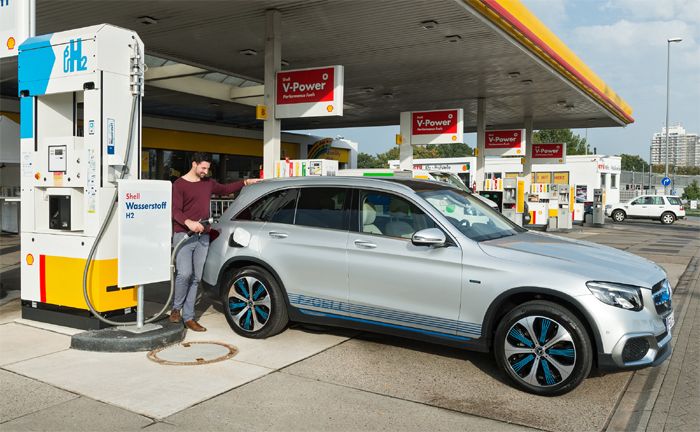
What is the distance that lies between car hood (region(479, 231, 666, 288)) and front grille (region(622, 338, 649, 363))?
43 centimetres

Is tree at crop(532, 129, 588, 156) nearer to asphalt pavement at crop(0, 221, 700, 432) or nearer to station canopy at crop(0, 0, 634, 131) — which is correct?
station canopy at crop(0, 0, 634, 131)

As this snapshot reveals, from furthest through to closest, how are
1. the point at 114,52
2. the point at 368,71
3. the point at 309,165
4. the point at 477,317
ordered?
the point at 368,71
the point at 309,165
the point at 114,52
the point at 477,317

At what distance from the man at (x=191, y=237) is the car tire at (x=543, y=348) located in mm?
3228

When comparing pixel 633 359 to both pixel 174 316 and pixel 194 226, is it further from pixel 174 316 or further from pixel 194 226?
pixel 174 316

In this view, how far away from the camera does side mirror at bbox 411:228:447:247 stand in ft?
16.3

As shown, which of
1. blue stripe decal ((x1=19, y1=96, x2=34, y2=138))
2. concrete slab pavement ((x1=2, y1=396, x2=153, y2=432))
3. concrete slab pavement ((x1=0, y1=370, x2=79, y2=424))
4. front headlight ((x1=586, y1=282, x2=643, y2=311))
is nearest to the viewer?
concrete slab pavement ((x1=2, y1=396, x2=153, y2=432))

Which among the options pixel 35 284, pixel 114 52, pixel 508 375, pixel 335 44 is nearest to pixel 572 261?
pixel 508 375

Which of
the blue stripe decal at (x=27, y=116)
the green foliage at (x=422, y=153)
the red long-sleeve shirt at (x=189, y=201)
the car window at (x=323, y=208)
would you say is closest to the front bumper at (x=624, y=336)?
the car window at (x=323, y=208)

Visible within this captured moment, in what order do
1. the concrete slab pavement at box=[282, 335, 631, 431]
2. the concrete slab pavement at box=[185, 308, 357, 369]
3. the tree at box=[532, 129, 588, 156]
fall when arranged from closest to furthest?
the concrete slab pavement at box=[282, 335, 631, 431]
the concrete slab pavement at box=[185, 308, 357, 369]
the tree at box=[532, 129, 588, 156]

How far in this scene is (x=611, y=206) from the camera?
A: 3531 centimetres

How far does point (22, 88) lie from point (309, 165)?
177 inches

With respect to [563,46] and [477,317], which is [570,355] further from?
[563,46]

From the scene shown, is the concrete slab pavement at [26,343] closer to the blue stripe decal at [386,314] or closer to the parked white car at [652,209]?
the blue stripe decal at [386,314]

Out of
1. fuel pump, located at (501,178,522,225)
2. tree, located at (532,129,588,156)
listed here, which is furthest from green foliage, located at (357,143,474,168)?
fuel pump, located at (501,178,522,225)
